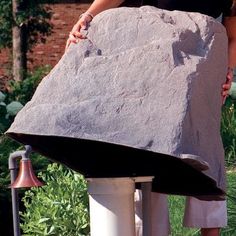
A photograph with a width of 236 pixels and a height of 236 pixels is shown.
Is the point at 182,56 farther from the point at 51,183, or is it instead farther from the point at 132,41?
the point at 51,183

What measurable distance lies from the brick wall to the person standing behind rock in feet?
33.7

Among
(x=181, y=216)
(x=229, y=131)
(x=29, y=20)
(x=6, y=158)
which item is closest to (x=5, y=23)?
(x=29, y=20)

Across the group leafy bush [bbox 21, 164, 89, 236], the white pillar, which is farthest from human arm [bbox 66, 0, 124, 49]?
leafy bush [bbox 21, 164, 89, 236]

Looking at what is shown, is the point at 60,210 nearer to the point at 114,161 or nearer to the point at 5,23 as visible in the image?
the point at 114,161

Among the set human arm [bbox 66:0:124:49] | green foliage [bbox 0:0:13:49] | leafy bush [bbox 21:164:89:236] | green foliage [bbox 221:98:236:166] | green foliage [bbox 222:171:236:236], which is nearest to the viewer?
human arm [bbox 66:0:124:49]

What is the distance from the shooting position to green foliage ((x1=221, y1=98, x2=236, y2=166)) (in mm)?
7845

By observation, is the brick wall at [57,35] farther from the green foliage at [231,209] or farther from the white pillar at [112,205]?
the white pillar at [112,205]

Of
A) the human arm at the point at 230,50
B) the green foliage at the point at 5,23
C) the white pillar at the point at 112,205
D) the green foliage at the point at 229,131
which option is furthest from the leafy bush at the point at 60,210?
the green foliage at the point at 5,23

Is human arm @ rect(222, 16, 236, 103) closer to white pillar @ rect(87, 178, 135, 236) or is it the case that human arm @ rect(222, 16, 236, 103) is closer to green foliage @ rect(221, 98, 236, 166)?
white pillar @ rect(87, 178, 135, 236)

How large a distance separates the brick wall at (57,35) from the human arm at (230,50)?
10.9 metres

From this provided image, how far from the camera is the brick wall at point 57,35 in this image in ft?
47.9

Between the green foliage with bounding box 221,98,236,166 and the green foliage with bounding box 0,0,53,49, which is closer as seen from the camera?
the green foliage with bounding box 221,98,236,166

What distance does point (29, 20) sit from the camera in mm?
12344

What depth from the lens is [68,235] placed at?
5.73 metres
